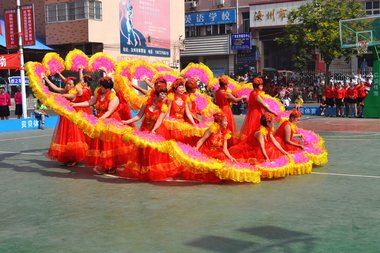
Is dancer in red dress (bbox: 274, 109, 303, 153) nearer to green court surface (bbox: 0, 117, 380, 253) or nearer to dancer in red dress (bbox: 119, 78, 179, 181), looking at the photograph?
green court surface (bbox: 0, 117, 380, 253)

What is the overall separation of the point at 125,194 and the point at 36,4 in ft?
112

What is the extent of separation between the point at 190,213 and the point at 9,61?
18.1m

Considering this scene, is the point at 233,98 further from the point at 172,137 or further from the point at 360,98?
the point at 360,98

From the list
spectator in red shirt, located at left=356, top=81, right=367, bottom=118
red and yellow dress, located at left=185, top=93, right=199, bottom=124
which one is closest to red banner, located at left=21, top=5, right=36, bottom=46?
red and yellow dress, located at left=185, top=93, right=199, bottom=124

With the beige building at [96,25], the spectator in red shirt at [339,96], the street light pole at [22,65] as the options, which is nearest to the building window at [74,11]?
the beige building at [96,25]

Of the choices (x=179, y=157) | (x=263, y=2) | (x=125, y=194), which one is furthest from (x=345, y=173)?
(x=263, y=2)

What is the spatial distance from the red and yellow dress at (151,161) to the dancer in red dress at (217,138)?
0.62 metres

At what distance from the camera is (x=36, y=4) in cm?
3772

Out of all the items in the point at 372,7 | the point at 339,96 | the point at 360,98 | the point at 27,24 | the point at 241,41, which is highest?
the point at 372,7

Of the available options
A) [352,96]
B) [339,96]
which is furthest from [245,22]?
[352,96]

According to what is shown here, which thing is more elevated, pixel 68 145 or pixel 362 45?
pixel 362 45

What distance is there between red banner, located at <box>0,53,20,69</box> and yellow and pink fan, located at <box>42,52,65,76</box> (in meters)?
11.8

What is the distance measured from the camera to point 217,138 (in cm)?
821

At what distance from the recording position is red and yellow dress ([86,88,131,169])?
873cm
